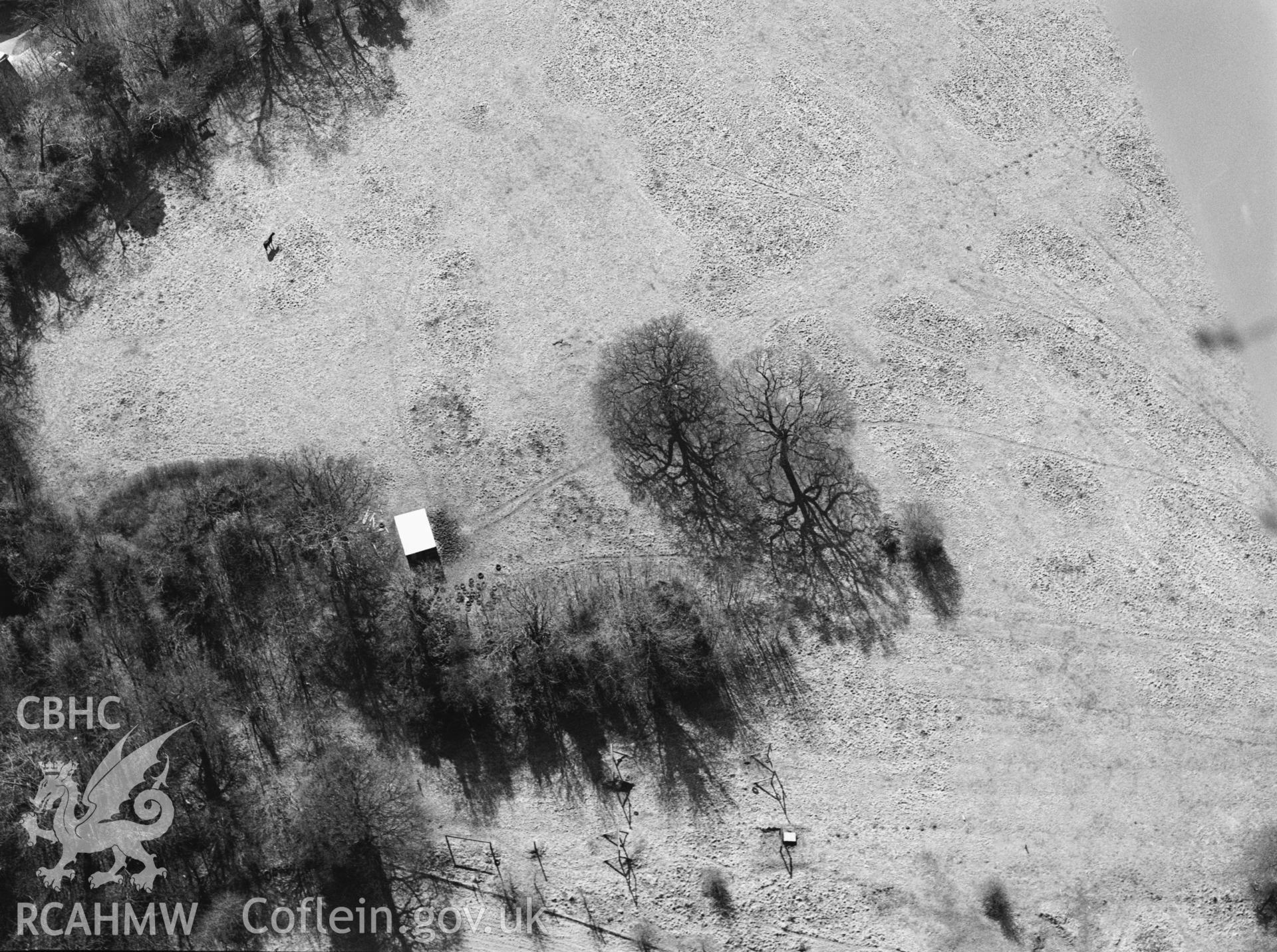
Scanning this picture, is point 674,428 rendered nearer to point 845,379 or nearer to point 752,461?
point 752,461

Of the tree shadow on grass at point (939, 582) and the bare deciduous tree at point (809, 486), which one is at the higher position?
the bare deciduous tree at point (809, 486)

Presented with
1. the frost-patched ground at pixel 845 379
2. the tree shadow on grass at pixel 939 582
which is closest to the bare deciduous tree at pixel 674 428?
the frost-patched ground at pixel 845 379

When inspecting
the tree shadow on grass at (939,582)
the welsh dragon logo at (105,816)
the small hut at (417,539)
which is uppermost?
the small hut at (417,539)

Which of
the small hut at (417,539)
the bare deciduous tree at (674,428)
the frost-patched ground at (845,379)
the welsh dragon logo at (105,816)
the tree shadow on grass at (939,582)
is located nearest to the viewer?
the frost-patched ground at (845,379)

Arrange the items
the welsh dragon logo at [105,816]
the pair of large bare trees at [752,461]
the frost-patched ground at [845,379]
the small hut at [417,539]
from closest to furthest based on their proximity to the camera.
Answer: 1. the frost-patched ground at [845,379]
2. the welsh dragon logo at [105,816]
3. the small hut at [417,539]
4. the pair of large bare trees at [752,461]

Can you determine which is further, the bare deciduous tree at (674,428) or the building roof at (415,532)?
the bare deciduous tree at (674,428)

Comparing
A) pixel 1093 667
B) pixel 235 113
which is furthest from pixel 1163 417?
pixel 235 113

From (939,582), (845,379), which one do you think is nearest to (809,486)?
(845,379)

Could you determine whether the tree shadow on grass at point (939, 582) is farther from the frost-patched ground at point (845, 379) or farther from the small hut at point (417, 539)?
the small hut at point (417, 539)
